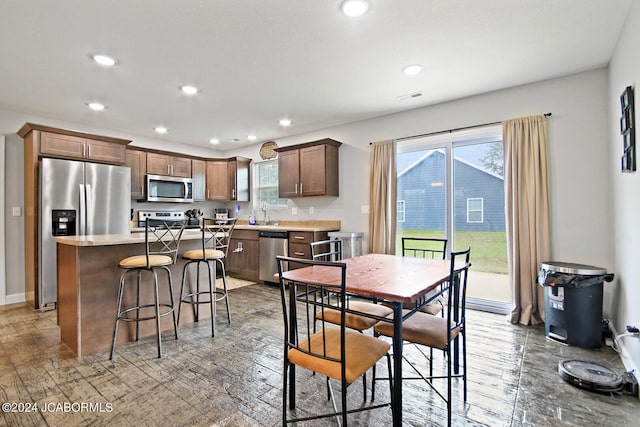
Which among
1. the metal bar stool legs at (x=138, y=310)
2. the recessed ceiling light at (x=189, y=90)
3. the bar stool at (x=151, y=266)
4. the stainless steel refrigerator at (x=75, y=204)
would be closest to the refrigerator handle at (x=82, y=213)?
the stainless steel refrigerator at (x=75, y=204)

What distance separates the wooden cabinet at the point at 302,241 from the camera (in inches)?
173

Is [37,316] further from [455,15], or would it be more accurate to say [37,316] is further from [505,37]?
[505,37]

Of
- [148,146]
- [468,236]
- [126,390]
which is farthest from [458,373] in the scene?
[148,146]

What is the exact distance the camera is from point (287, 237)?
15.2 ft

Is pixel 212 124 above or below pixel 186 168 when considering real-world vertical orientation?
above

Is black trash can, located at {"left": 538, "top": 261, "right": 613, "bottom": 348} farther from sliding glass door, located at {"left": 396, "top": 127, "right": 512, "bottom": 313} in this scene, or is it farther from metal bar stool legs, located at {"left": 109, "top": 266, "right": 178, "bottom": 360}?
metal bar stool legs, located at {"left": 109, "top": 266, "right": 178, "bottom": 360}

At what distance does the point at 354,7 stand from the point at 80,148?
4.10 m

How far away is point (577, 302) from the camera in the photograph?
2.56m

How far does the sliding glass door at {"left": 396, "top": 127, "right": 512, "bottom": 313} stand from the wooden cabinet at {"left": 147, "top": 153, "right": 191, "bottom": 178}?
3.93 metres

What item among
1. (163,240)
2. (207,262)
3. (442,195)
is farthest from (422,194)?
(163,240)

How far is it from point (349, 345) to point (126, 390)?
5.04ft

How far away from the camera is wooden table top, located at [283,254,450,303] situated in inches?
57.3

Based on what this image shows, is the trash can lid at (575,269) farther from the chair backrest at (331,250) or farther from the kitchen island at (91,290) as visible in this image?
the kitchen island at (91,290)

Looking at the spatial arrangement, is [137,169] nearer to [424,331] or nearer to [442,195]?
[442,195]
